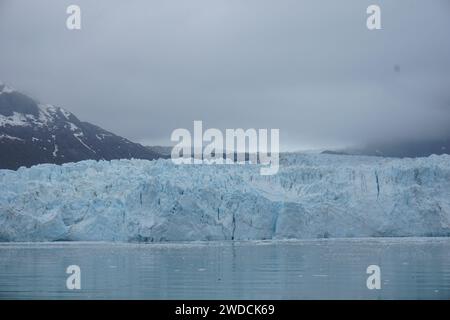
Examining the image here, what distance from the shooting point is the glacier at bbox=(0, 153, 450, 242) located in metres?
28.0

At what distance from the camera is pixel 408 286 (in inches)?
503

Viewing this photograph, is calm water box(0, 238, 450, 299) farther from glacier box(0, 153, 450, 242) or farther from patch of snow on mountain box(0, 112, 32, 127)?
patch of snow on mountain box(0, 112, 32, 127)

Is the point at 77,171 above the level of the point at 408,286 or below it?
above

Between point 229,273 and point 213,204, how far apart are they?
1295cm

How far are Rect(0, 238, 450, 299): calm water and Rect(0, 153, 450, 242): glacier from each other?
180 inches

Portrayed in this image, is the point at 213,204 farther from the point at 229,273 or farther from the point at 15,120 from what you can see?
the point at 15,120

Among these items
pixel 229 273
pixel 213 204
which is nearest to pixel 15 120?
pixel 213 204

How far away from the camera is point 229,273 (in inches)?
609

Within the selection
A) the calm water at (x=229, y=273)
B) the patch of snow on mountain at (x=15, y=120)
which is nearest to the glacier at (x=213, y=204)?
the calm water at (x=229, y=273)

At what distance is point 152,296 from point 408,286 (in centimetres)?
471

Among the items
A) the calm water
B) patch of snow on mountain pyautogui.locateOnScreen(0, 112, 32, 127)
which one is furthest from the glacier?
patch of snow on mountain pyautogui.locateOnScreen(0, 112, 32, 127)
